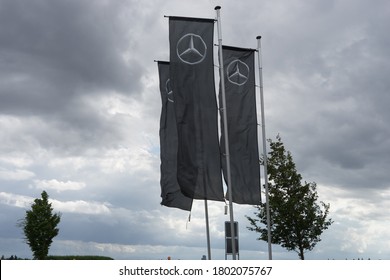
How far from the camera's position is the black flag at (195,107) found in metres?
25.3

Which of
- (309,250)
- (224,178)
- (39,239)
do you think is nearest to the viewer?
(224,178)

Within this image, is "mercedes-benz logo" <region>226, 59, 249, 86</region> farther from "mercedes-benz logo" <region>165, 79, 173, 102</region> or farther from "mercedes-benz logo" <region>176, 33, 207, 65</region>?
"mercedes-benz logo" <region>165, 79, 173, 102</region>

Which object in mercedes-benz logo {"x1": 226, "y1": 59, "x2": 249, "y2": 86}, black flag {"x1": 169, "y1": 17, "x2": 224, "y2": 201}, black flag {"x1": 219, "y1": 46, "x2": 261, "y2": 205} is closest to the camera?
black flag {"x1": 169, "y1": 17, "x2": 224, "y2": 201}

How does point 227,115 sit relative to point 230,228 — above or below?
above

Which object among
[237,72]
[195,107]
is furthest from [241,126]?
[195,107]

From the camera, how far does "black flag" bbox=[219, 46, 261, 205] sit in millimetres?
28156

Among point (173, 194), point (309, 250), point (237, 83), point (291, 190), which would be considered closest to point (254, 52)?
point (237, 83)

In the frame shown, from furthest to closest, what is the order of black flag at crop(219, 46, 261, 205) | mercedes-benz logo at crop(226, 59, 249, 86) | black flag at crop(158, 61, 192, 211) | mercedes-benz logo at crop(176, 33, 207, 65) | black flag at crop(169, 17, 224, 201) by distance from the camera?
black flag at crop(158, 61, 192, 211) < mercedes-benz logo at crop(226, 59, 249, 86) < black flag at crop(219, 46, 261, 205) < mercedes-benz logo at crop(176, 33, 207, 65) < black flag at crop(169, 17, 224, 201)

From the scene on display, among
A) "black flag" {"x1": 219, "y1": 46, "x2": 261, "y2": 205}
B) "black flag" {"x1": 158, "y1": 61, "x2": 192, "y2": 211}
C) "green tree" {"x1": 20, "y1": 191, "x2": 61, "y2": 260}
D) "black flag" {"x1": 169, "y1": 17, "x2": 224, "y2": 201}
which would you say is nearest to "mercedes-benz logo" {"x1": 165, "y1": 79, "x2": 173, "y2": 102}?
"black flag" {"x1": 158, "y1": 61, "x2": 192, "y2": 211}

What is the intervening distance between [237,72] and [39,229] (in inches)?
1246

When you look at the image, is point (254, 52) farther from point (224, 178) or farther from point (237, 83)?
point (224, 178)

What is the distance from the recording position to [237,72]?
2934cm

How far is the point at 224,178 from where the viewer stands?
89.9ft
